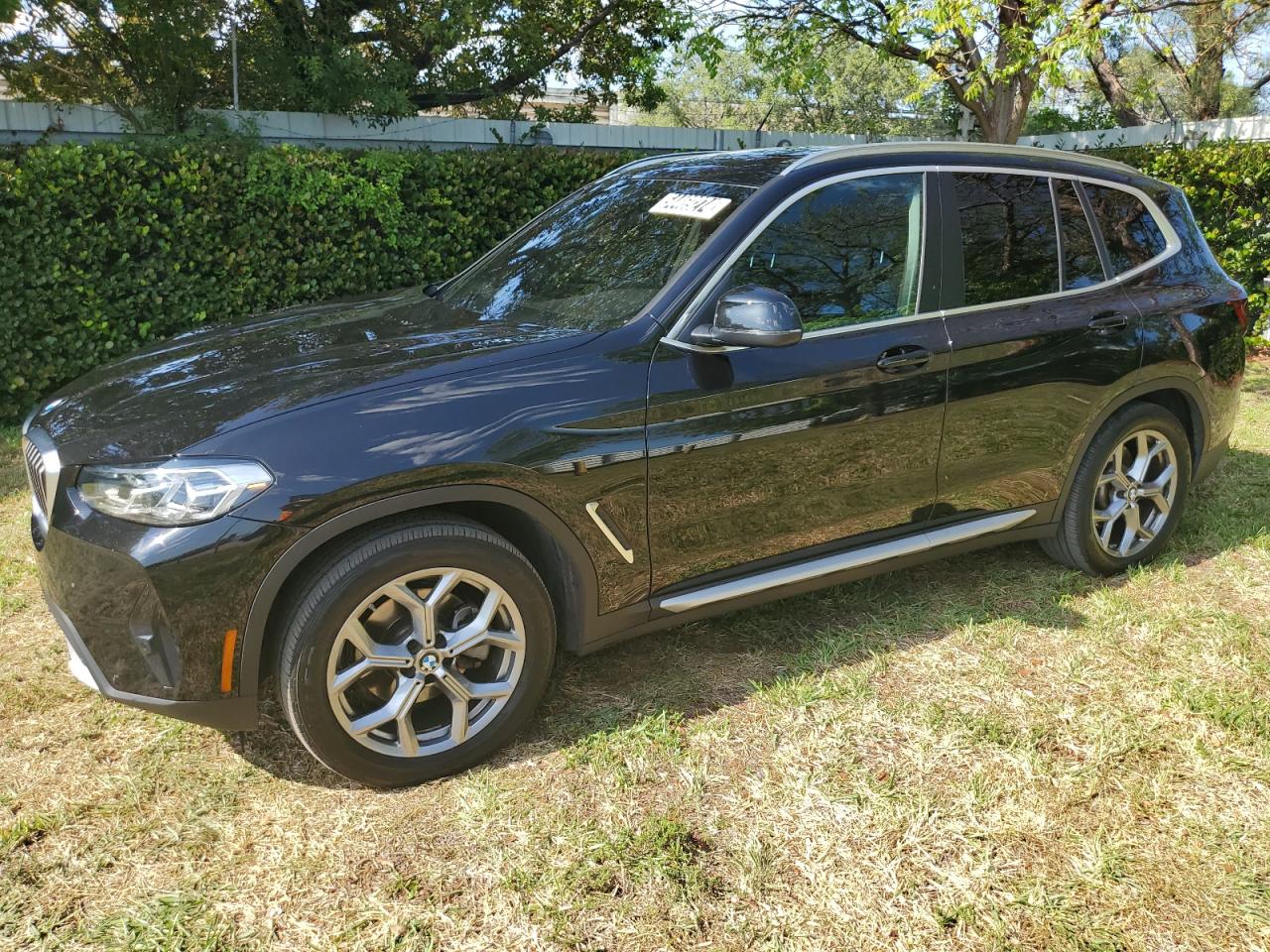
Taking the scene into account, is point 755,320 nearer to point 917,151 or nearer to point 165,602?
point 917,151

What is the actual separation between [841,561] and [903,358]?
2.44ft

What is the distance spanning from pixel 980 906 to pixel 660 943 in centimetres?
82

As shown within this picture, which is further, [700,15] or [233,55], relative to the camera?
[700,15]

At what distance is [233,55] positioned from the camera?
9.55 meters

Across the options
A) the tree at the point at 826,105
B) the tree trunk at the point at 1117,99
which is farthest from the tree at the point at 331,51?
the tree at the point at 826,105

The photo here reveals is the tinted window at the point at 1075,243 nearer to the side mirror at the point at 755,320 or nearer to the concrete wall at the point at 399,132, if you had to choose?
the side mirror at the point at 755,320

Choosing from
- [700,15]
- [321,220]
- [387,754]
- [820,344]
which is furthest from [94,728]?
[700,15]

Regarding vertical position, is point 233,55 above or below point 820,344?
above

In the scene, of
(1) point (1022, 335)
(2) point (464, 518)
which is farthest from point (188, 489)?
(1) point (1022, 335)

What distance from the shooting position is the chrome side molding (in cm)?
290

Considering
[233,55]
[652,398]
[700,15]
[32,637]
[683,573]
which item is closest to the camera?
[652,398]

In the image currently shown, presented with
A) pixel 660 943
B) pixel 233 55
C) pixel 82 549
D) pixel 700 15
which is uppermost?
pixel 700 15

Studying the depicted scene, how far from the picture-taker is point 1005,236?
12.3 ft

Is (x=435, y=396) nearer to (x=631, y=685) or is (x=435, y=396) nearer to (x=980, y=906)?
(x=631, y=685)
